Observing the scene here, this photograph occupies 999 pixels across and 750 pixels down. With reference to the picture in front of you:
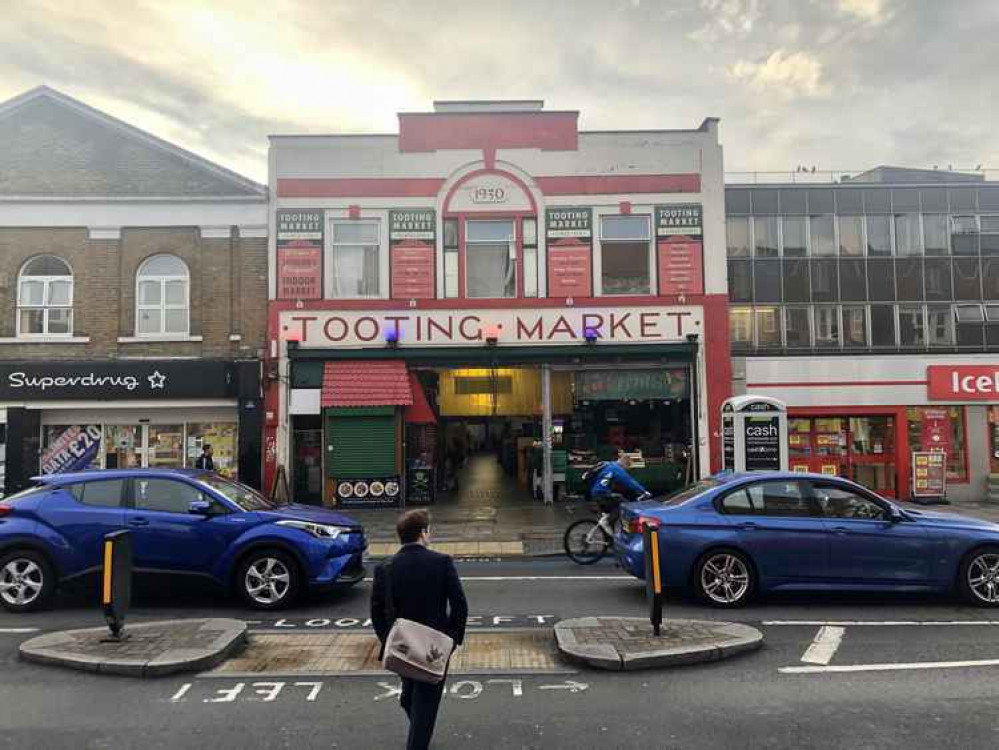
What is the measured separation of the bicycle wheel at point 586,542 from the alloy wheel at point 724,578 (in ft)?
9.58

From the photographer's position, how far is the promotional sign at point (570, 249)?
18188 mm

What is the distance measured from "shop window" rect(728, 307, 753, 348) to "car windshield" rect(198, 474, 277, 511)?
14686 millimetres

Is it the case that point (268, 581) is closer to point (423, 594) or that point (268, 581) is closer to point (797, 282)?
point (423, 594)

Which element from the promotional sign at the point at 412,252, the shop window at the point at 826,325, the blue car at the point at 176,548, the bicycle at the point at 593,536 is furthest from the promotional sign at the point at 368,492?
the shop window at the point at 826,325

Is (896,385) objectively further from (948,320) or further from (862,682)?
(862,682)

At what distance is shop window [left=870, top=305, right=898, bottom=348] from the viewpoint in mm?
20438

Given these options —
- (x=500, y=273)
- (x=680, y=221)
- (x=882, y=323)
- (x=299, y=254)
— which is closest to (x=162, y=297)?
(x=299, y=254)

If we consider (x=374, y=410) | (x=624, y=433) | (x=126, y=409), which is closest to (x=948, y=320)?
(x=624, y=433)

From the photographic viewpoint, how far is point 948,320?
20.4 metres

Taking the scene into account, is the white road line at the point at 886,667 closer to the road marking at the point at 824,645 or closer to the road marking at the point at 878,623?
the road marking at the point at 824,645

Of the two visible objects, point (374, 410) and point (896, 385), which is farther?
point (896, 385)

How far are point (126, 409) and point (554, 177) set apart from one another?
11727 millimetres

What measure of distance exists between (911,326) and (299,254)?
1651cm

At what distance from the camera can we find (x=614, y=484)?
1095 cm
